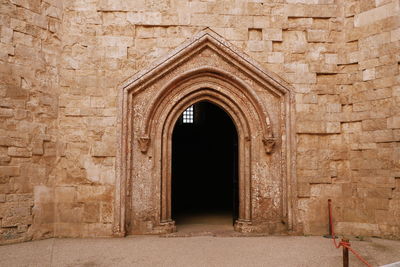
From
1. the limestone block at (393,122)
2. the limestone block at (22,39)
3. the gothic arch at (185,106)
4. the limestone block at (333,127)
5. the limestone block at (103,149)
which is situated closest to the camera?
the limestone block at (22,39)

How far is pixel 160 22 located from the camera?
650cm

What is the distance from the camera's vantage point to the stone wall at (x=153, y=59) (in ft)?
19.4

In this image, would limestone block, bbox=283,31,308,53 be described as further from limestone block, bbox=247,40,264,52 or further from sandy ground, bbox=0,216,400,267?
sandy ground, bbox=0,216,400,267

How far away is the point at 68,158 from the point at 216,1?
3858 millimetres

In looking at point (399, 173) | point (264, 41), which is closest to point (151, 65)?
point (264, 41)

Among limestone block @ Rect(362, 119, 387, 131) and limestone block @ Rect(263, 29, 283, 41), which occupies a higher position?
limestone block @ Rect(263, 29, 283, 41)

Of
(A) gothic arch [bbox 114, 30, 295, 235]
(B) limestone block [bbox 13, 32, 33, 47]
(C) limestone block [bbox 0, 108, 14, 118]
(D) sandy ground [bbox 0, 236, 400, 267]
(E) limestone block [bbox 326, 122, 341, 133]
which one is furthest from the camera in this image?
(E) limestone block [bbox 326, 122, 341, 133]

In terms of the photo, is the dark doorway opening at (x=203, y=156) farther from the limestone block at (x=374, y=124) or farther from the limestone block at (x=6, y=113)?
the limestone block at (x=6, y=113)

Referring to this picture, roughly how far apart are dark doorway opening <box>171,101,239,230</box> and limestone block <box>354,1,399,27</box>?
5917 millimetres

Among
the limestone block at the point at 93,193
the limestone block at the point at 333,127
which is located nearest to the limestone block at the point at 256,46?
the limestone block at the point at 333,127

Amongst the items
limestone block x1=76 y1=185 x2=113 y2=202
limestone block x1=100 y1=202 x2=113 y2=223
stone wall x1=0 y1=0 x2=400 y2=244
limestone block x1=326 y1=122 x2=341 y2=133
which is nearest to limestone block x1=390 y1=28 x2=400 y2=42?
stone wall x1=0 y1=0 x2=400 y2=244

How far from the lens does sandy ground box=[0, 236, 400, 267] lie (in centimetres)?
470

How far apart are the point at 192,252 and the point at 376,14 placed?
5092 millimetres

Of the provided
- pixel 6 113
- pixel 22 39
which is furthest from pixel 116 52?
pixel 6 113
